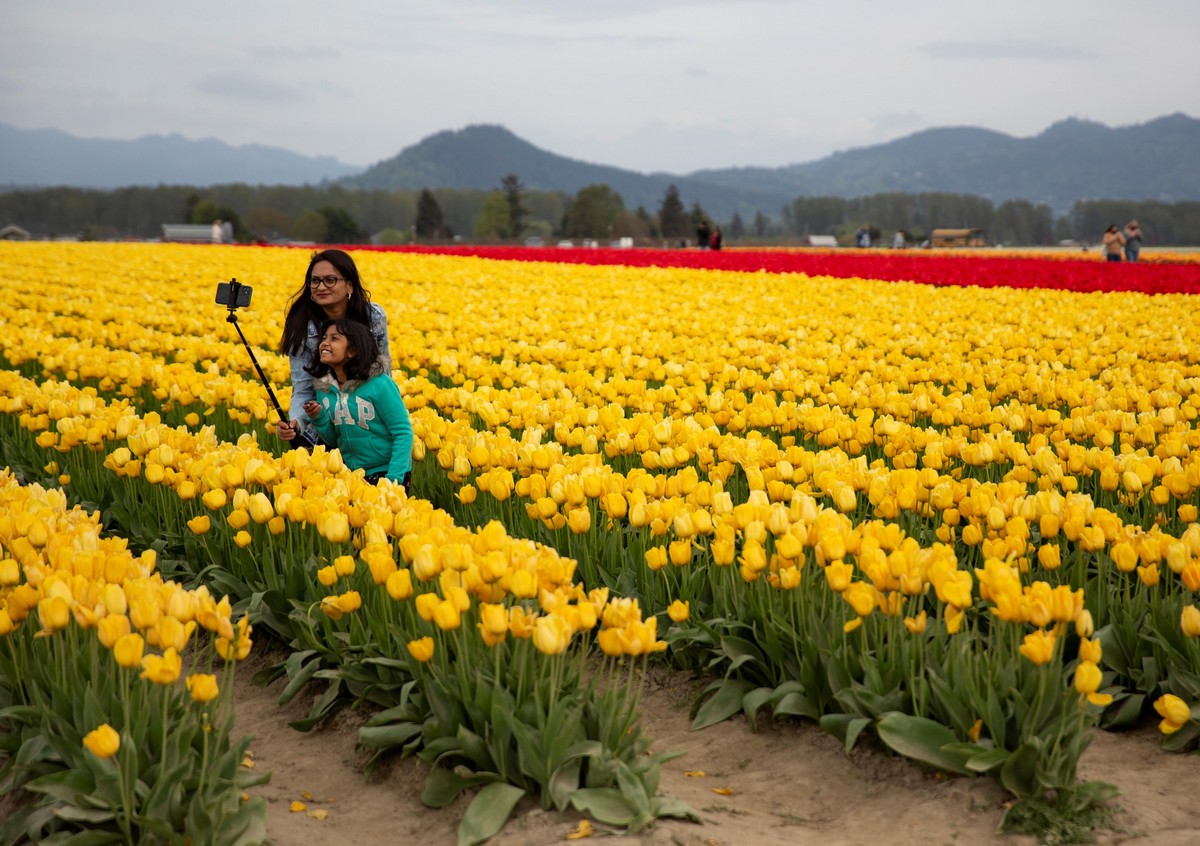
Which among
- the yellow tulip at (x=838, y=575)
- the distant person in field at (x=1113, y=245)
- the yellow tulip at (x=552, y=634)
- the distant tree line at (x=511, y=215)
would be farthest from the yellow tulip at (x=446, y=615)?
the distant tree line at (x=511, y=215)

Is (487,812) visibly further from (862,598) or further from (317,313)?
(317,313)

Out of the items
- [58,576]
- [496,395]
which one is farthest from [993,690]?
[496,395]

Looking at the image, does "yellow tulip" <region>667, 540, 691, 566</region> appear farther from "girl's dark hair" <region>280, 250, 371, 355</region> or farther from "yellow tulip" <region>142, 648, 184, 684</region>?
"girl's dark hair" <region>280, 250, 371, 355</region>

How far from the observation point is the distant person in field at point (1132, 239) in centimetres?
3058

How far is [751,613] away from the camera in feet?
12.3

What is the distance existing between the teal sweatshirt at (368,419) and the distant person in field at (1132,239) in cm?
2920

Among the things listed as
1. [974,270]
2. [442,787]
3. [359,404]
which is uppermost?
[974,270]

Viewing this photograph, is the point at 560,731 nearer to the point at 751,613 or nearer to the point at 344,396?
the point at 751,613

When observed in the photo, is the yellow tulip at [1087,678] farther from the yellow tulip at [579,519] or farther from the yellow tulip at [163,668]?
the yellow tulip at [163,668]

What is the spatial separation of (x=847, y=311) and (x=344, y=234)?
269ft

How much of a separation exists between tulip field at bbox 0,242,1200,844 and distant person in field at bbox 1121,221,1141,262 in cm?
2613

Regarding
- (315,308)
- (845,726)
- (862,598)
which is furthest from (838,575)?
(315,308)

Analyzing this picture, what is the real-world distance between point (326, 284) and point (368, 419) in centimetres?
75

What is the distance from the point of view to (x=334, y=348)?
5496 mm
